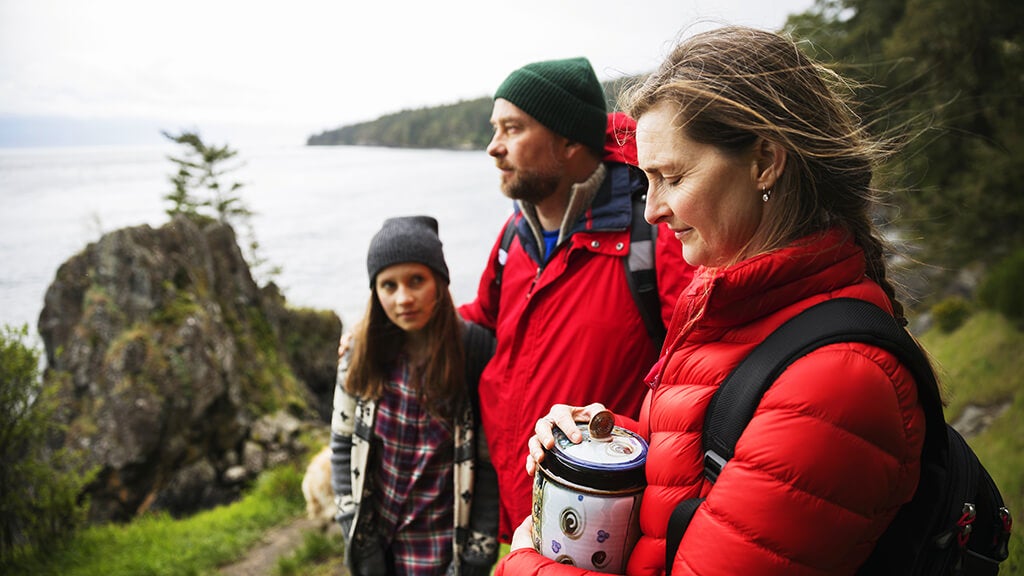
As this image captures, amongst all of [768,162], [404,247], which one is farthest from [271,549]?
[768,162]

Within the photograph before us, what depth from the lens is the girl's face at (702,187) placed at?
1327 mm

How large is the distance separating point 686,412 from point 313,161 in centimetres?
4676

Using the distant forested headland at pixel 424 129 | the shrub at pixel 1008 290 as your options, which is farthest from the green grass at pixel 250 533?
the distant forested headland at pixel 424 129

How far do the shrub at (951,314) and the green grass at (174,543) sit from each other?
51.9ft

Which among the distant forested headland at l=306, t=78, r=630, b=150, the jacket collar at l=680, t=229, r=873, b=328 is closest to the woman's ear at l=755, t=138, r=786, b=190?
the jacket collar at l=680, t=229, r=873, b=328

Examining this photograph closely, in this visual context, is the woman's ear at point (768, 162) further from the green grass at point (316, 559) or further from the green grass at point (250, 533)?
the green grass at point (316, 559)

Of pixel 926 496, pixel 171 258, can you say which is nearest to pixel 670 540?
pixel 926 496

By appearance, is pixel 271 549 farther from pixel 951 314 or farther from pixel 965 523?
pixel 951 314

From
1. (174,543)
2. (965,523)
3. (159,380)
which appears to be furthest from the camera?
(159,380)

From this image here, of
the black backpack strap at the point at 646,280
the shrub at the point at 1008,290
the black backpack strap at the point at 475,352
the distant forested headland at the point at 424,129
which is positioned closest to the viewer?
the black backpack strap at the point at 646,280

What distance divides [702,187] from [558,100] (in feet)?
5.65

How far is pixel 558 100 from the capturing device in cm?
292

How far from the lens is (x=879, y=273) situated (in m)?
1.45

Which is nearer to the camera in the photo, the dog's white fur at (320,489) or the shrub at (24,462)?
the shrub at (24,462)
